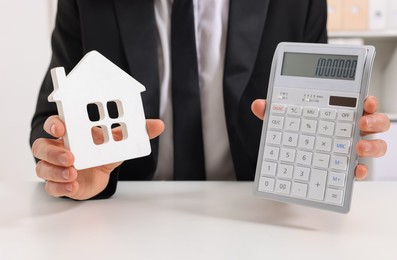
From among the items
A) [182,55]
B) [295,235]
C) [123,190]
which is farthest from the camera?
[182,55]

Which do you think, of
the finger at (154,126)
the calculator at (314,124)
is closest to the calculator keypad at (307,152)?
the calculator at (314,124)

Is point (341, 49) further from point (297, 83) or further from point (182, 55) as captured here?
point (182, 55)

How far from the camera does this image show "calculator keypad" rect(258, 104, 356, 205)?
55 centimetres

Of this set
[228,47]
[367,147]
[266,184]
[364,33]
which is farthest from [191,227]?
[364,33]

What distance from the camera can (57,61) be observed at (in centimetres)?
94

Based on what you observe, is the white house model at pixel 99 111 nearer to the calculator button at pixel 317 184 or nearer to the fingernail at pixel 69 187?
the fingernail at pixel 69 187

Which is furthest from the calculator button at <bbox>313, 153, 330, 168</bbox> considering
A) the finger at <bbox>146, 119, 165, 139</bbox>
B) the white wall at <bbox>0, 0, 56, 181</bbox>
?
the white wall at <bbox>0, 0, 56, 181</bbox>

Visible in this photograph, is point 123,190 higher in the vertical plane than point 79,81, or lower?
lower

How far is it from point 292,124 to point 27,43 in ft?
5.97

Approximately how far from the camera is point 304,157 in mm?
578

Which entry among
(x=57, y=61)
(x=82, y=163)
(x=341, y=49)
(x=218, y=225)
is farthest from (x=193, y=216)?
(x=57, y=61)

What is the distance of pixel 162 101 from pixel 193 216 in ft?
1.12

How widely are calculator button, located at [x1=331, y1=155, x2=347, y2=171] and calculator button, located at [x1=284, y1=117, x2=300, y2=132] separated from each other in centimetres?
6

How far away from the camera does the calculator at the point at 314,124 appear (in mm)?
555
